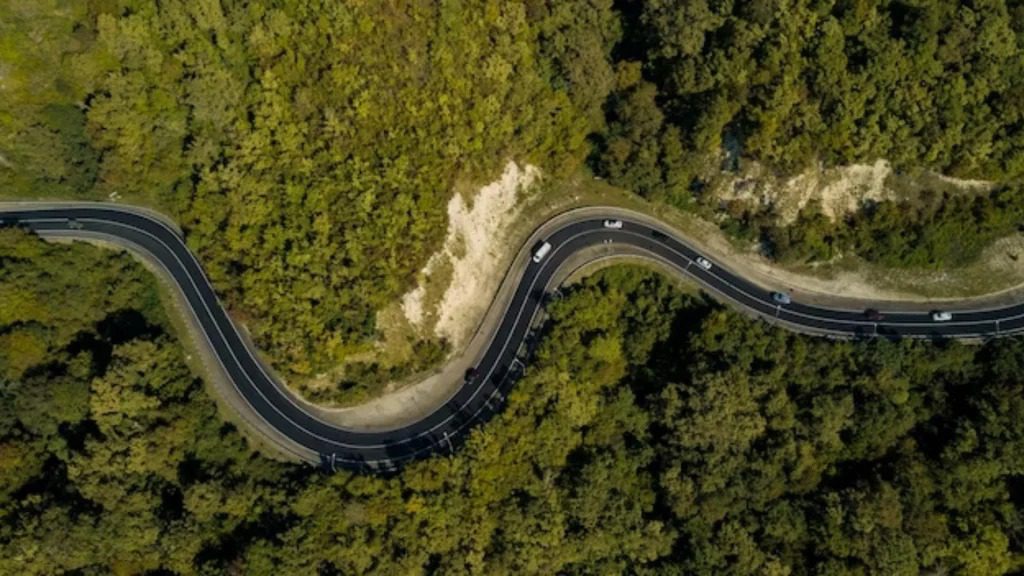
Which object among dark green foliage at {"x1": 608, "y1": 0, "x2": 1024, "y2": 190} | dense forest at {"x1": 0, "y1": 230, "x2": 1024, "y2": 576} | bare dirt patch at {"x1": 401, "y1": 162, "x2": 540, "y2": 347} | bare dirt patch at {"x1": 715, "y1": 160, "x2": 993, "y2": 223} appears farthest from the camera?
bare dirt patch at {"x1": 715, "y1": 160, "x2": 993, "y2": 223}

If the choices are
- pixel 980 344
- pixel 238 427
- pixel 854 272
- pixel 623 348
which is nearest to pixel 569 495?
pixel 623 348

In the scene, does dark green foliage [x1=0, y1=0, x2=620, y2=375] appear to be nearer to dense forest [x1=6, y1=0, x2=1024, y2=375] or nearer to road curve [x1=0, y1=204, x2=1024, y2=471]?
dense forest [x1=6, y1=0, x2=1024, y2=375]

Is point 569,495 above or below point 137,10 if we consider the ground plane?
below

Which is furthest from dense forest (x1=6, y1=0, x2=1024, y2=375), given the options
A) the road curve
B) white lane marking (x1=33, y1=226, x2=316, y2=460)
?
white lane marking (x1=33, y1=226, x2=316, y2=460)

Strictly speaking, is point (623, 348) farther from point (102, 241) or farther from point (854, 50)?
point (102, 241)

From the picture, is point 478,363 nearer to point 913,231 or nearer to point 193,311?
point 193,311

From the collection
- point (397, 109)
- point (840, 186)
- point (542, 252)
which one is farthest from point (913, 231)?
point (397, 109)
